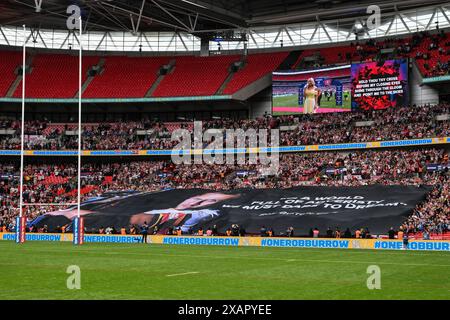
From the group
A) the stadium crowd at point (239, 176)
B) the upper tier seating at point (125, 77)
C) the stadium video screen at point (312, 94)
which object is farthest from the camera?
the upper tier seating at point (125, 77)

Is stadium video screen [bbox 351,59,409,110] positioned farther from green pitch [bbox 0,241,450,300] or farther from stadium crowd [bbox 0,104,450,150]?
green pitch [bbox 0,241,450,300]

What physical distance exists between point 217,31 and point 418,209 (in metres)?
33.2

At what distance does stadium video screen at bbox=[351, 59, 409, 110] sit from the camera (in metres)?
56.2

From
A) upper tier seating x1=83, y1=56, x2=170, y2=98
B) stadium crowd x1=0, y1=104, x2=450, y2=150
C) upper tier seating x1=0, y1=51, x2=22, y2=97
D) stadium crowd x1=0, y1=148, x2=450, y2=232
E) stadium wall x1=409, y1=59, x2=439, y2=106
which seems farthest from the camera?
upper tier seating x1=83, y1=56, x2=170, y2=98

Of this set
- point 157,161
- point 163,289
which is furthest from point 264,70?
point 163,289

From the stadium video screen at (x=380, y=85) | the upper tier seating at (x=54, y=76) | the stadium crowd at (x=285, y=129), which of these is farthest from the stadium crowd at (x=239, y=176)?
the upper tier seating at (x=54, y=76)

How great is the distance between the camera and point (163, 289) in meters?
16.8

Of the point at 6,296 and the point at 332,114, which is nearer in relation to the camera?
the point at 6,296

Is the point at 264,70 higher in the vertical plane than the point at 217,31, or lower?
lower

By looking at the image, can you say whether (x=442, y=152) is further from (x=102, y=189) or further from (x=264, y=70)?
(x=102, y=189)

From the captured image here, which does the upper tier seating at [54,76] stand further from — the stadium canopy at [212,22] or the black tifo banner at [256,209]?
the black tifo banner at [256,209]

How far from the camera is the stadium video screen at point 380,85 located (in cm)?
5622

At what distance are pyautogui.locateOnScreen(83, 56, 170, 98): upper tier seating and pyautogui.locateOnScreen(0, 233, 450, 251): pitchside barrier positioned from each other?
24451 millimetres

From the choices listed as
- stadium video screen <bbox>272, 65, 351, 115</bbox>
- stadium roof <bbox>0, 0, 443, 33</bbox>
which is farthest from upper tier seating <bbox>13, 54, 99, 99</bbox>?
stadium video screen <bbox>272, 65, 351, 115</bbox>
